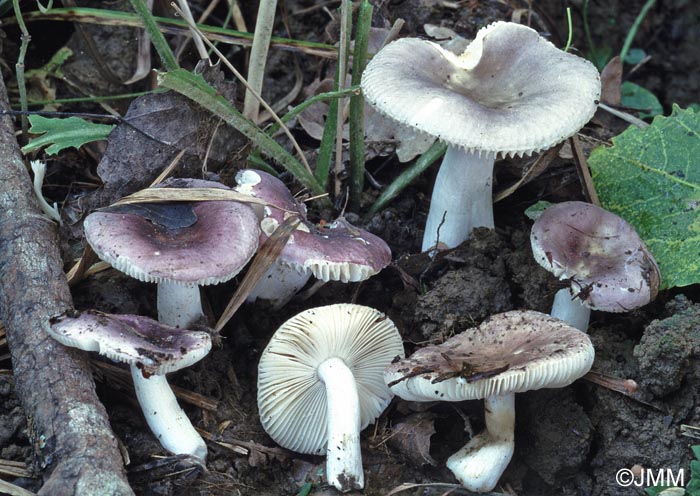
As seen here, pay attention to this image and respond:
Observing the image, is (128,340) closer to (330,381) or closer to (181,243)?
(181,243)

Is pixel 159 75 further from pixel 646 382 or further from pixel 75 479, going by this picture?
pixel 646 382

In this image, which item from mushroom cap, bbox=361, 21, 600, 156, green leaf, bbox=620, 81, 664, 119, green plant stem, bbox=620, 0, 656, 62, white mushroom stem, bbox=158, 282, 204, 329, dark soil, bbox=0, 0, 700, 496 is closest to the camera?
mushroom cap, bbox=361, 21, 600, 156

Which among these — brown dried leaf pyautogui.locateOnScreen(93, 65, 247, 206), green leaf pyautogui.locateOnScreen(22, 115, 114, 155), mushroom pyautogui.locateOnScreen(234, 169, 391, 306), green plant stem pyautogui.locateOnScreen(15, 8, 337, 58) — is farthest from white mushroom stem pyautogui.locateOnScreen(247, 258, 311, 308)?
green plant stem pyautogui.locateOnScreen(15, 8, 337, 58)

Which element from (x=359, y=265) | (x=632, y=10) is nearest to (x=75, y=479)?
(x=359, y=265)

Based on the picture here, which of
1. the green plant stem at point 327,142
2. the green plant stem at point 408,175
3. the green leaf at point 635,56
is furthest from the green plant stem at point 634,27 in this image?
the green plant stem at point 327,142

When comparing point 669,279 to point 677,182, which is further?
point 677,182

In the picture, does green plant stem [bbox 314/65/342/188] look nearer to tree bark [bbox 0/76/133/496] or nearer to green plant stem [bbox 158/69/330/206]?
green plant stem [bbox 158/69/330/206]

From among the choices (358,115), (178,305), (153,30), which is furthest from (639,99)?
(178,305)
